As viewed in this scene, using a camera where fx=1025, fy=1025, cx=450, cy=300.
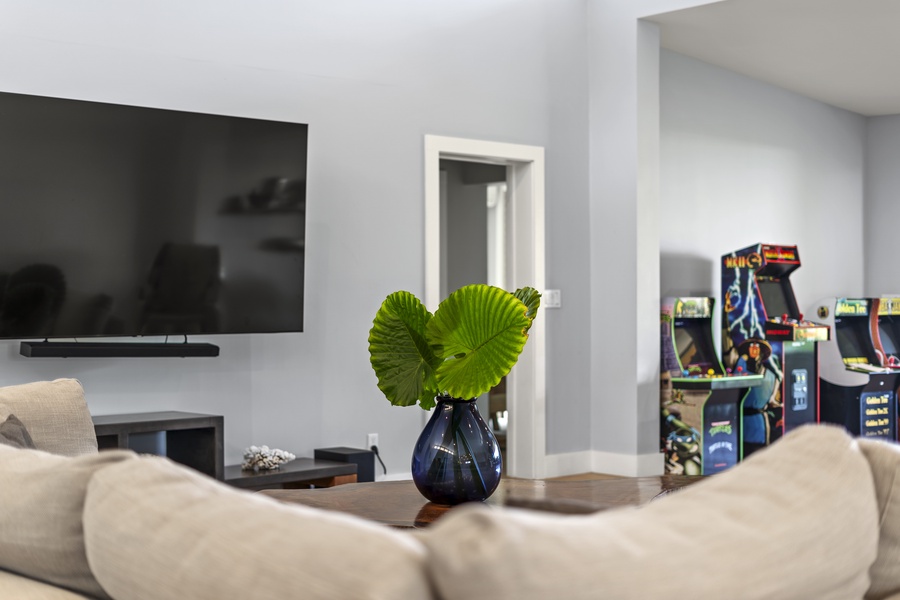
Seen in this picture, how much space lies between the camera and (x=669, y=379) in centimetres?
638

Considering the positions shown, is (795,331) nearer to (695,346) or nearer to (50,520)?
(695,346)

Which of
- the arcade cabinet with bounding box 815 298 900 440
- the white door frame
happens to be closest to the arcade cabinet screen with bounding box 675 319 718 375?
the white door frame

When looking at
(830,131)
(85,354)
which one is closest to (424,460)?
(85,354)

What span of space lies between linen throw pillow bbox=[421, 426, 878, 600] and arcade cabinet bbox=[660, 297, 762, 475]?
5182 mm

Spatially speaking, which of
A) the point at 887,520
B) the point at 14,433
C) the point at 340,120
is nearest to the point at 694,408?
the point at 340,120

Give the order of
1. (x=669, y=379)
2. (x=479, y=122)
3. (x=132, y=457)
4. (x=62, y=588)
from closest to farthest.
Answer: (x=132, y=457)
(x=62, y=588)
(x=479, y=122)
(x=669, y=379)

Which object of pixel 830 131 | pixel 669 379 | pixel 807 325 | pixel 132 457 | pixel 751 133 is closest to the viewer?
pixel 132 457

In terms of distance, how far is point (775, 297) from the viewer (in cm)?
747

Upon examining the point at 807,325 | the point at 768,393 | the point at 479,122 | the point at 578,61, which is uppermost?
the point at 578,61

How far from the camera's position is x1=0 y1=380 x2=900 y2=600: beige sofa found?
0.83 metres

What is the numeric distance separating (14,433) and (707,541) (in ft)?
4.83

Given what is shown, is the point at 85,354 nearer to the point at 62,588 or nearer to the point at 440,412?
the point at 440,412

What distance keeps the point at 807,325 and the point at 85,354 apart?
4.77 m

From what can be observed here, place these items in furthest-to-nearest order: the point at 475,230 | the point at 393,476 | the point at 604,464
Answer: the point at 475,230, the point at 604,464, the point at 393,476
